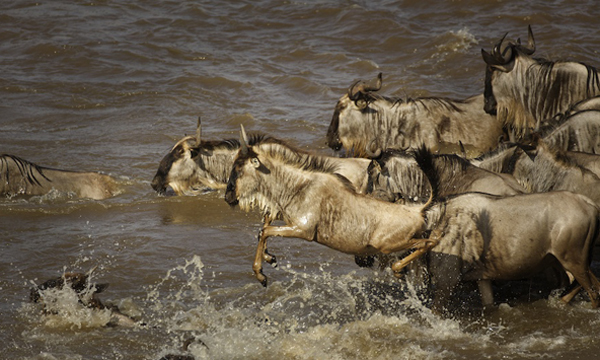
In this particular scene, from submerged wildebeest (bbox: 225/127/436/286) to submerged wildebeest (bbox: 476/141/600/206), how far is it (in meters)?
1.93

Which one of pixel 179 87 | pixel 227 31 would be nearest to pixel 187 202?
pixel 179 87

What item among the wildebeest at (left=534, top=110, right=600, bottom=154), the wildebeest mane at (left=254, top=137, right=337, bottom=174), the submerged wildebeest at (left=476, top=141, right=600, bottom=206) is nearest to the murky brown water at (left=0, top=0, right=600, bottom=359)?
the submerged wildebeest at (left=476, top=141, right=600, bottom=206)

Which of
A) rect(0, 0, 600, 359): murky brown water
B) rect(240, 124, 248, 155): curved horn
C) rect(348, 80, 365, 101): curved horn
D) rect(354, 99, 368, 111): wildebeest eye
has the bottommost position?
rect(0, 0, 600, 359): murky brown water

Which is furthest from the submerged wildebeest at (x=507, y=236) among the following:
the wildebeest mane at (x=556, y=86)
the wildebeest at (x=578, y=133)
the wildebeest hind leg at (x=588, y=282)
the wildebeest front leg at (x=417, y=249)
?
the wildebeest mane at (x=556, y=86)

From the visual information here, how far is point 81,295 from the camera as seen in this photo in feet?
23.5

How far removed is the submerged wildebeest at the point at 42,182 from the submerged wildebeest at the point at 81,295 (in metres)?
3.52

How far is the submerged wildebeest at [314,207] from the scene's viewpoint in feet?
21.6

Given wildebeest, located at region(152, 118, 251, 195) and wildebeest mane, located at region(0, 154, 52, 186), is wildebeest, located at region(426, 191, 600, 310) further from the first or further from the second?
wildebeest mane, located at region(0, 154, 52, 186)

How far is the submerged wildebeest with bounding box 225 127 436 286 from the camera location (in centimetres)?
659

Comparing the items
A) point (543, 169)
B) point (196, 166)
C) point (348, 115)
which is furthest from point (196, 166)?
point (543, 169)

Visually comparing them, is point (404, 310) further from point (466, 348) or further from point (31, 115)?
point (31, 115)

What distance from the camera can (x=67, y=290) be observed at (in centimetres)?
710

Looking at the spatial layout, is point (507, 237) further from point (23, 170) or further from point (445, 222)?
point (23, 170)

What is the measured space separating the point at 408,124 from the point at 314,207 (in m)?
4.59
